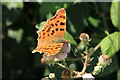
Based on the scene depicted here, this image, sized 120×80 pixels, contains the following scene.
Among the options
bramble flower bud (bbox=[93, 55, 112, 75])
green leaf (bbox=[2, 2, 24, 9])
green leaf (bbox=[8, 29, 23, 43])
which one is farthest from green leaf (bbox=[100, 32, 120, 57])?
green leaf (bbox=[8, 29, 23, 43])

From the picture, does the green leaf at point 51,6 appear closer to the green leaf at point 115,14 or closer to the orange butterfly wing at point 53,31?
the green leaf at point 115,14

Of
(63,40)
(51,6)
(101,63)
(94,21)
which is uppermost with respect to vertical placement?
(51,6)

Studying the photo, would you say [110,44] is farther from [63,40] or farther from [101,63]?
[63,40]

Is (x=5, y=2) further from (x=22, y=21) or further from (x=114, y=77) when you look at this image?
(x=114, y=77)

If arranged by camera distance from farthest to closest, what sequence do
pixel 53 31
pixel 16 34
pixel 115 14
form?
1. pixel 16 34
2. pixel 115 14
3. pixel 53 31

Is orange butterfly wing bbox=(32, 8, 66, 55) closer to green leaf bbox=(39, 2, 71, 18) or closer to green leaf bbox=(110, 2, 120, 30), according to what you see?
green leaf bbox=(39, 2, 71, 18)

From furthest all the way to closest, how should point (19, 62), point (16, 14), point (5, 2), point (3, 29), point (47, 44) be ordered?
point (19, 62), point (3, 29), point (16, 14), point (5, 2), point (47, 44)

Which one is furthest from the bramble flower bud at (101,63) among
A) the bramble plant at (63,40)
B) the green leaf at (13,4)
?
the green leaf at (13,4)

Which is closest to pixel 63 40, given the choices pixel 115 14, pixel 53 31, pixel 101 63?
pixel 53 31

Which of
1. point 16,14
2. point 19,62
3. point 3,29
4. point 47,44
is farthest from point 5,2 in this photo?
point 47,44
